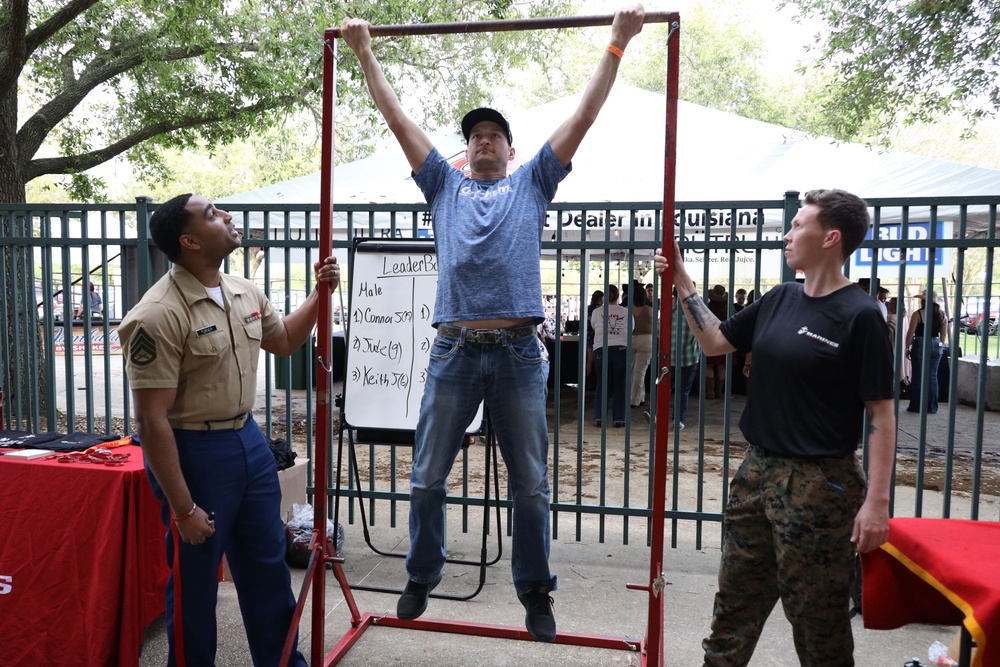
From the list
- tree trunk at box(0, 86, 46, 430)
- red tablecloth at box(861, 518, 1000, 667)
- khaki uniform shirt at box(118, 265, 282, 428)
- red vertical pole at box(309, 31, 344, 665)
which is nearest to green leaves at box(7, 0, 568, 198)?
tree trunk at box(0, 86, 46, 430)

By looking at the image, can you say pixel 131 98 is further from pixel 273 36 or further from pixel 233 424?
pixel 233 424

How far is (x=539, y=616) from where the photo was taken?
9.05ft

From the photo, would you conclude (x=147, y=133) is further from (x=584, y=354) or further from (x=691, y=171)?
(x=584, y=354)

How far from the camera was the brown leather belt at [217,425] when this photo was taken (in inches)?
101

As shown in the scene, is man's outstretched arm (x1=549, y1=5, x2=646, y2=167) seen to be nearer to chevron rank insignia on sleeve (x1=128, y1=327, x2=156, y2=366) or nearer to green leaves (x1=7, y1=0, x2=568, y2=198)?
chevron rank insignia on sleeve (x1=128, y1=327, x2=156, y2=366)

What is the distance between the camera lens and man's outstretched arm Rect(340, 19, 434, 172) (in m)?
2.63

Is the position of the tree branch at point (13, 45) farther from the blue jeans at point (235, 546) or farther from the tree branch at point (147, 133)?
the blue jeans at point (235, 546)

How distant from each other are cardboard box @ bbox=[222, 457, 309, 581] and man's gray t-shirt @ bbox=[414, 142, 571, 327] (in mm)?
2099

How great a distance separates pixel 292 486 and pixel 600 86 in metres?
3.04

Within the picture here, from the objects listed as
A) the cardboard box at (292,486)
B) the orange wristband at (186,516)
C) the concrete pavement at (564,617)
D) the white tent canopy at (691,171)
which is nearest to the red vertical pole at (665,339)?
the concrete pavement at (564,617)

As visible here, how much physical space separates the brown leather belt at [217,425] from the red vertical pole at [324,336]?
301 millimetres

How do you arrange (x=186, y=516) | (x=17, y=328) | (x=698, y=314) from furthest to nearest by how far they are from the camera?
(x=17, y=328), (x=698, y=314), (x=186, y=516)

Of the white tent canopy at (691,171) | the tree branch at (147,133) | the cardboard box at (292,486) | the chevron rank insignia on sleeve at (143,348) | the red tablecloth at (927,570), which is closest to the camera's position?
the red tablecloth at (927,570)

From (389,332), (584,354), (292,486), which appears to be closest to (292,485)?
(292,486)
